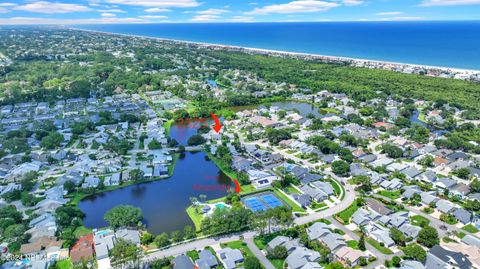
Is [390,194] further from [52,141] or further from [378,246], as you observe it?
[52,141]

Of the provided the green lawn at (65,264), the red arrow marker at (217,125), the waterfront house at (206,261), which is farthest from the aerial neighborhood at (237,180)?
the red arrow marker at (217,125)

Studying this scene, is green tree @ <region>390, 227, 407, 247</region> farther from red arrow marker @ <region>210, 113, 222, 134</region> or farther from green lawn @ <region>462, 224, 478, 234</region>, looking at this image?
red arrow marker @ <region>210, 113, 222, 134</region>

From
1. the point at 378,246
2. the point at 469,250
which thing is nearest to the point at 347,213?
the point at 378,246

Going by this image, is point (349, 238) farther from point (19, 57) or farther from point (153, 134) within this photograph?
point (19, 57)

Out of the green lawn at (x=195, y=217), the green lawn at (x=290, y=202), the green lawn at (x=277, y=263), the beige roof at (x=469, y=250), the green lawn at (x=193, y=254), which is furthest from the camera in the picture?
the green lawn at (x=290, y=202)

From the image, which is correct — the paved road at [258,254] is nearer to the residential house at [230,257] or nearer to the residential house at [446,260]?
the residential house at [230,257]

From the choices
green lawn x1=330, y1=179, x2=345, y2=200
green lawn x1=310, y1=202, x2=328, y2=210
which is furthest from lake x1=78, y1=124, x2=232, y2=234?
green lawn x1=330, y1=179, x2=345, y2=200
